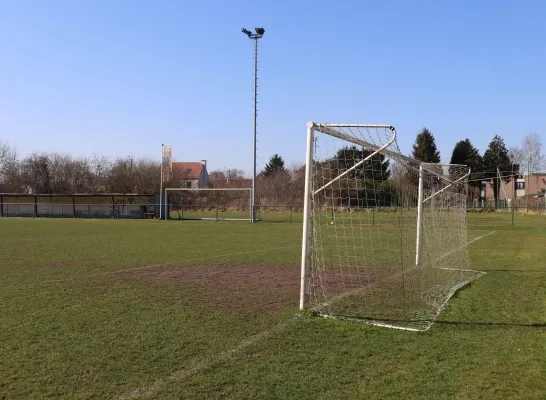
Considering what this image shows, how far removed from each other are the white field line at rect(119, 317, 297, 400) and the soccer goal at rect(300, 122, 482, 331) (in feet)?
5.05

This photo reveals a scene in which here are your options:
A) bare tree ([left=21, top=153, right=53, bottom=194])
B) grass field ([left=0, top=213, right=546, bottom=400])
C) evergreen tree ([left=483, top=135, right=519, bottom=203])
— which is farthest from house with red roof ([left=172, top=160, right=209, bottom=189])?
grass field ([left=0, top=213, right=546, bottom=400])

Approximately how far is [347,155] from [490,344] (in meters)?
4.02

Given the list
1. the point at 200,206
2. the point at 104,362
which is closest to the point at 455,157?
the point at 200,206

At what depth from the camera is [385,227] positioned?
34.9 ft

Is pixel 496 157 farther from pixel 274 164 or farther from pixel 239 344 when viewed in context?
pixel 239 344

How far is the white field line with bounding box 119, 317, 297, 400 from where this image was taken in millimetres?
4258

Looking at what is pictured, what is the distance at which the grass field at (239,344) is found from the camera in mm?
4441

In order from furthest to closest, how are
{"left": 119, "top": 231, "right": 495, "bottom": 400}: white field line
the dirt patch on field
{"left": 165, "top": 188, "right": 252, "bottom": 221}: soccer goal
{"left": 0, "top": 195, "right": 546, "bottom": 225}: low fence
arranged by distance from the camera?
{"left": 165, "top": 188, "right": 252, "bottom": 221}: soccer goal < {"left": 0, "top": 195, "right": 546, "bottom": 225}: low fence < the dirt patch on field < {"left": 119, "top": 231, "right": 495, "bottom": 400}: white field line

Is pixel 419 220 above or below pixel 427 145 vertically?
below

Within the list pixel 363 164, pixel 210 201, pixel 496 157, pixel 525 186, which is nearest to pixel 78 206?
pixel 210 201

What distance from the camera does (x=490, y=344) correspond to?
19.2 ft

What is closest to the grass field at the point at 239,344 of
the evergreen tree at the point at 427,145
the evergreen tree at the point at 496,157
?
the evergreen tree at the point at 427,145

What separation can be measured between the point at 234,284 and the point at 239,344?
4287mm

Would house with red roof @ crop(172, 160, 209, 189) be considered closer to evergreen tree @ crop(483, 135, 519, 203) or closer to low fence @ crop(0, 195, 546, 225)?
low fence @ crop(0, 195, 546, 225)
